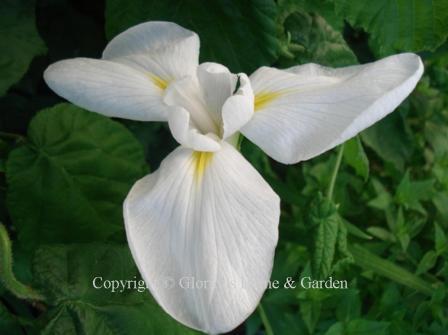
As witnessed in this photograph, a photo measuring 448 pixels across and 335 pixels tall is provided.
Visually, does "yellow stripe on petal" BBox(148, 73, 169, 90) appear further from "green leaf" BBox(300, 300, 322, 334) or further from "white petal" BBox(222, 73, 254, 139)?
"green leaf" BBox(300, 300, 322, 334)

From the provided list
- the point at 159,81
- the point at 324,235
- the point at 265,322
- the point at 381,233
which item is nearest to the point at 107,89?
the point at 159,81

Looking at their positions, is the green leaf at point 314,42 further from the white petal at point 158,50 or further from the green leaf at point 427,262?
the green leaf at point 427,262

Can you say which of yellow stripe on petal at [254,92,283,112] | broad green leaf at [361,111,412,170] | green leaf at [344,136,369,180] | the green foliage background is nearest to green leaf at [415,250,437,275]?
the green foliage background

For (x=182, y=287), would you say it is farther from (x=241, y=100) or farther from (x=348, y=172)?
(x=348, y=172)

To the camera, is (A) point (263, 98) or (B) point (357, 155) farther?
(B) point (357, 155)

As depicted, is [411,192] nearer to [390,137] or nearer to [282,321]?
[390,137]

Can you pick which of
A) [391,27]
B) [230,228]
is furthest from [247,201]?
[391,27]

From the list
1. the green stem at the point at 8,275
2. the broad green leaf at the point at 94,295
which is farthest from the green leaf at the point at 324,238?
the green stem at the point at 8,275
